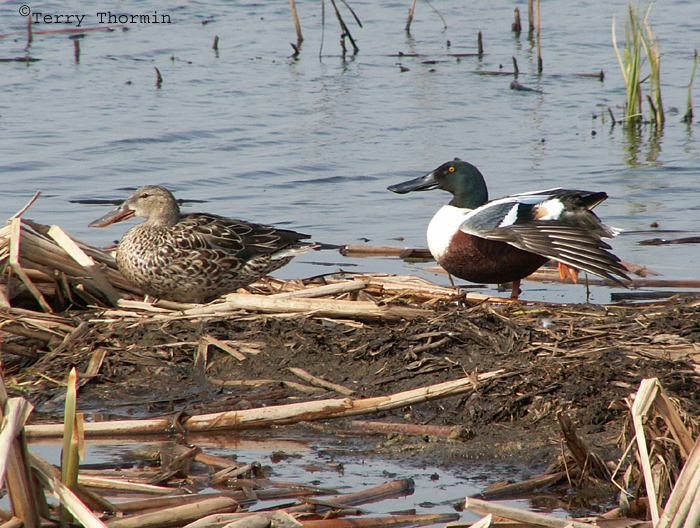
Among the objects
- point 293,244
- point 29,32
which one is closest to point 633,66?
point 293,244

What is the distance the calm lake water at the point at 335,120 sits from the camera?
827 cm

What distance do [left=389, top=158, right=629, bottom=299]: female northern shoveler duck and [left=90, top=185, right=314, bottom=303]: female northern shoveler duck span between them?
91 centimetres

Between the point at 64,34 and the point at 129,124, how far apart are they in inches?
179

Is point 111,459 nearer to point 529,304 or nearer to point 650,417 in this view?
point 650,417

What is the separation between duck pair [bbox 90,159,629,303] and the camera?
5.33 meters

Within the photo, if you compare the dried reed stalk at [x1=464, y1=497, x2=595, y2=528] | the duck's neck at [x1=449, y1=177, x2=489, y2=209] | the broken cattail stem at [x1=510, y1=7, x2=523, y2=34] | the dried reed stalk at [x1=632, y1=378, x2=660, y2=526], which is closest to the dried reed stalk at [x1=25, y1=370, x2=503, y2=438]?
the dried reed stalk at [x1=464, y1=497, x2=595, y2=528]

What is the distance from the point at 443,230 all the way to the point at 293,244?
96 centimetres

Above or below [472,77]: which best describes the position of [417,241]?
below

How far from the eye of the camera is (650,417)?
2938mm

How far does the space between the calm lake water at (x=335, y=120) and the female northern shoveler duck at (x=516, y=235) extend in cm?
60

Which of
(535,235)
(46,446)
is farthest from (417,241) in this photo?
(46,446)

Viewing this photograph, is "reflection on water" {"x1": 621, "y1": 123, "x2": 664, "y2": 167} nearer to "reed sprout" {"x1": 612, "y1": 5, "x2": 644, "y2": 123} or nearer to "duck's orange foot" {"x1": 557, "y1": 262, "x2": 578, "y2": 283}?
"reed sprout" {"x1": 612, "y1": 5, "x2": 644, "y2": 123}

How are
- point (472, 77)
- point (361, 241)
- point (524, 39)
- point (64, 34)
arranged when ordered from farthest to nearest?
point (524, 39)
point (64, 34)
point (472, 77)
point (361, 241)

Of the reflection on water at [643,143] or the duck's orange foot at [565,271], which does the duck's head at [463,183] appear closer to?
the duck's orange foot at [565,271]
